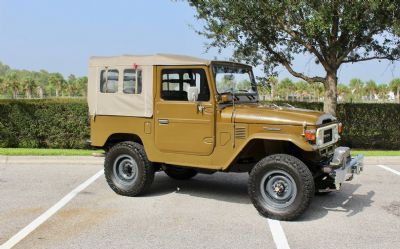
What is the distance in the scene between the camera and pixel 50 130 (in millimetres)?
12656

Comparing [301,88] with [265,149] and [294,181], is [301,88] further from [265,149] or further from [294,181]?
[294,181]

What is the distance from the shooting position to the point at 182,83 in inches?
269

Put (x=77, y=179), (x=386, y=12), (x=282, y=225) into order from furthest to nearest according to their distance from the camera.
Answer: (x=386, y=12) → (x=77, y=179) → (x=282, y=225)

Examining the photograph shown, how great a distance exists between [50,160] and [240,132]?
6042mm

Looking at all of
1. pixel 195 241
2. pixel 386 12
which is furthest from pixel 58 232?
pixel 386 12

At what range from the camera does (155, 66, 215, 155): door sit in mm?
6559

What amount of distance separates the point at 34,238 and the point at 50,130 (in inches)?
307

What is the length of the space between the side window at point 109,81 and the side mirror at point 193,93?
1379 millimetres

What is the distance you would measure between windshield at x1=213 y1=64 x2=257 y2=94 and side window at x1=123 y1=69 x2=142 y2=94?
121cm

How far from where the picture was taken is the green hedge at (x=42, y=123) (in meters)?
12.6

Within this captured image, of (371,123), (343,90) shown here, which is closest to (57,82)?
(343,90)

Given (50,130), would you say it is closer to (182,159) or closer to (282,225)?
(182,159)

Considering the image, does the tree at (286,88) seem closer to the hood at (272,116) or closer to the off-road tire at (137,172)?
the off-road tire at (137,172)

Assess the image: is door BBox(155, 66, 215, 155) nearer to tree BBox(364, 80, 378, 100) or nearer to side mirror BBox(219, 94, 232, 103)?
side mirror BBox(219, 94, 232, 103)
